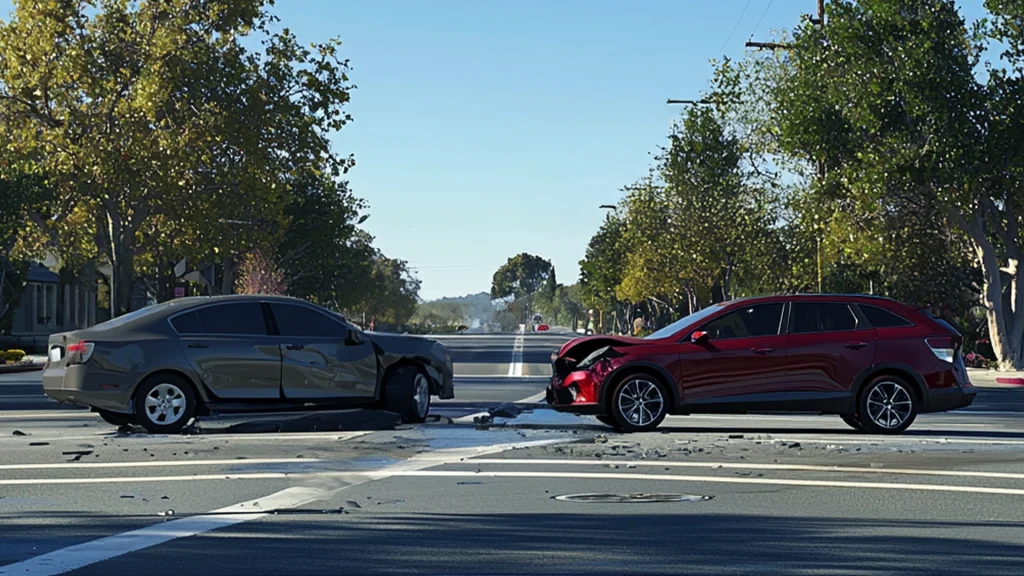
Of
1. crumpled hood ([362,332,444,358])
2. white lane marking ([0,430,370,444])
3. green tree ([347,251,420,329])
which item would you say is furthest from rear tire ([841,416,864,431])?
green tree ([347,251,420,329])

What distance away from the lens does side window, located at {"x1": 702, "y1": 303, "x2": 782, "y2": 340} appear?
17.7 metres

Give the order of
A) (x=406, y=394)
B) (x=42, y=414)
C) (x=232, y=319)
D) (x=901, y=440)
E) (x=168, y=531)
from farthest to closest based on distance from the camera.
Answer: (x=42, y=414)
(x=406, y=394)
(x=232, y=319)
(x=901, y=440)
(x=168, y=531)

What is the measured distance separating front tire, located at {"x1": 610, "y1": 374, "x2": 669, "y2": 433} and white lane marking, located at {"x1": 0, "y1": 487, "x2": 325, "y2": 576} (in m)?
6.44

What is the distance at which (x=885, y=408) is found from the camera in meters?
17.4

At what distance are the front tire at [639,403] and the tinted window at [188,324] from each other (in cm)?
492

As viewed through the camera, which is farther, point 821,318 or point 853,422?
point 853,422

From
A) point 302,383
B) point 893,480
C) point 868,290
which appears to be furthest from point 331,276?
point 893,480

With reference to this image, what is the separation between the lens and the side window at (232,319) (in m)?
17.4

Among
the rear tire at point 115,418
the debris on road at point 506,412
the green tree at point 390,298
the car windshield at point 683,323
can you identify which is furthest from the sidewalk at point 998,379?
the green tree at point 390,298

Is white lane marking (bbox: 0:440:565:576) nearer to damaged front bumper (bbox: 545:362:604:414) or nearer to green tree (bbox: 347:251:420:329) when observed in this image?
damaged front bumper (bbox: 545:362:604:414)

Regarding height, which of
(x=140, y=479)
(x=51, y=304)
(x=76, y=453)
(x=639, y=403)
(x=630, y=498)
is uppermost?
(x=51, y=304)

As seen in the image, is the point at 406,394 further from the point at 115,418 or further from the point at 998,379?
the point at 998,379

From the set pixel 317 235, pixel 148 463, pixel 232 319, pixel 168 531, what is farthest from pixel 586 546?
pixel 317 235

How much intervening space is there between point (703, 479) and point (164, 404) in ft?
23.7
